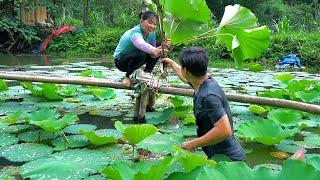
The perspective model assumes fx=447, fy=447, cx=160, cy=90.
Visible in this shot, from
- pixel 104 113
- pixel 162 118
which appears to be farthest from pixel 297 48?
pixel 162 118

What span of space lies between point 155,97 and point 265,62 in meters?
7.39

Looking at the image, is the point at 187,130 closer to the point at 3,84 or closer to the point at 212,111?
the point at 212,111

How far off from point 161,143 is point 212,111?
899 mm

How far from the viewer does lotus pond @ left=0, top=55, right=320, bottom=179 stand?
1.61 metres

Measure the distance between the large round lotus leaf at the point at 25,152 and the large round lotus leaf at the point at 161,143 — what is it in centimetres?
61

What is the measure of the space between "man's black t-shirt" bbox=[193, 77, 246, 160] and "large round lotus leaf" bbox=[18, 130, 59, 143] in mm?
1357

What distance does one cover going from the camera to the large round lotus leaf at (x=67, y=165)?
2.28m

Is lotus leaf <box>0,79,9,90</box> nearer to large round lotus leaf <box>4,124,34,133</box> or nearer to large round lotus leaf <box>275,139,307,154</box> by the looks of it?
large round lotus leaf <box>4,124,34,133</box>

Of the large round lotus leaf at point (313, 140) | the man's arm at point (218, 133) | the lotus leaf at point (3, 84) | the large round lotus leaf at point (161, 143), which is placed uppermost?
the man's arm at point (218, 133)

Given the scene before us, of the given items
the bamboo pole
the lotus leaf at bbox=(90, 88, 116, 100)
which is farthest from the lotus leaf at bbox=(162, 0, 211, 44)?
the lotus leaf at bbox=(90, 88, 116, 100)

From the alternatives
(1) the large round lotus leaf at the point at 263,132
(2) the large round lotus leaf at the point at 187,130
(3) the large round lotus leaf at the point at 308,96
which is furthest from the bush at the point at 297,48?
(1) the large round lotus leaf at the point at 263,132

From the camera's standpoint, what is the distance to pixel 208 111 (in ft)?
6.97

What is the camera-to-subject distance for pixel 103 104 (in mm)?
4578

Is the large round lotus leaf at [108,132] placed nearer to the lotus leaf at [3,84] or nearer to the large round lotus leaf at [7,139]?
the large round lotus leaf at [7,139]
